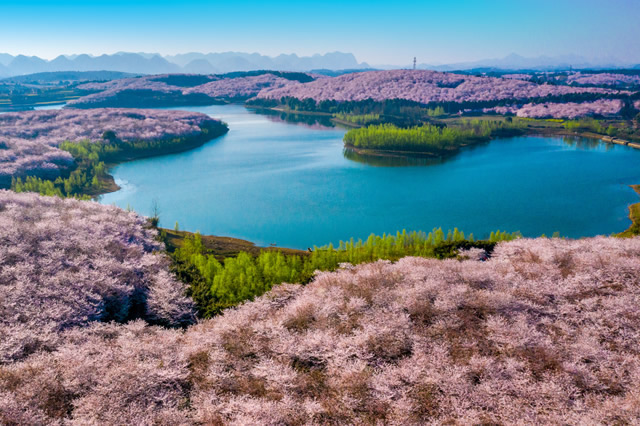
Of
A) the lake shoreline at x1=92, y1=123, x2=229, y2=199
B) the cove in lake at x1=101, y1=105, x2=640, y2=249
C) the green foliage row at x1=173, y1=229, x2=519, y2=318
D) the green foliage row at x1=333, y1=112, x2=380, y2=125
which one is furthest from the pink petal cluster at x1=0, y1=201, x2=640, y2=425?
the green foliage row at x1=333, y1=112, x2=380, y2=125

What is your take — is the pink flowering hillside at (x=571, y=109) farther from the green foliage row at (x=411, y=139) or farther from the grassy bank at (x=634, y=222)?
the grassy bank at (x=634, y=222)

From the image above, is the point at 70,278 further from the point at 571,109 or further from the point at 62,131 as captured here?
the point at 571,109

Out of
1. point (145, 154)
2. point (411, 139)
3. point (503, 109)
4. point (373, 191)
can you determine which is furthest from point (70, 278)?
point (503, 109)

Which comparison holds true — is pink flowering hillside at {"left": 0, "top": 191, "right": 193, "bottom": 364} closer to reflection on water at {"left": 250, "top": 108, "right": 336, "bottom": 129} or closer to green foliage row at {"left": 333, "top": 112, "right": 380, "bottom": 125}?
green foliage row at {"left": 333, "top": 112, "right": 380, "bottom": 125}

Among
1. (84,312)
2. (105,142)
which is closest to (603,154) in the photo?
(84,312)

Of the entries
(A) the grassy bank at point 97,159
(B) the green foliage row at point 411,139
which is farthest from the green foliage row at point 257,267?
(B) the green foliage row at point 411,139

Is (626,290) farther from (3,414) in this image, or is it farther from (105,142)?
(105,142)
